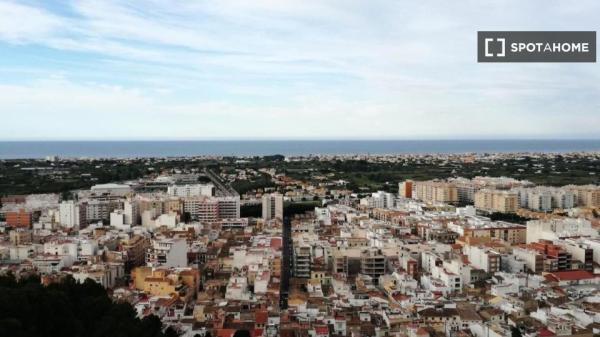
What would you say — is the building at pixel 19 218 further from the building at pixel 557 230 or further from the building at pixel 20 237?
the building at pixel 557 230

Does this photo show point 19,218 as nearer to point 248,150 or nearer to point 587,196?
point 587,196

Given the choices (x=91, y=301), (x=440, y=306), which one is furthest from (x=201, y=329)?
(x=440, y=306)

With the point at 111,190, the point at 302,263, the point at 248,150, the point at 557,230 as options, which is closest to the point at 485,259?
the point at 557,230

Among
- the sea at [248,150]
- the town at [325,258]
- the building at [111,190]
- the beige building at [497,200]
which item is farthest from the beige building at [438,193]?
the sea at [248,150]

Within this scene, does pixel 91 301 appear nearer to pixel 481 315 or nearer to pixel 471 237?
pixel 481 315

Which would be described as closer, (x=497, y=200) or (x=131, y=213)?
(x=131, y=213)

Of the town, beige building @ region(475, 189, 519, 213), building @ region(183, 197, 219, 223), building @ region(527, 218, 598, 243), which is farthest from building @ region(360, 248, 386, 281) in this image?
beige building @ region(475, 189, 519, 213)
